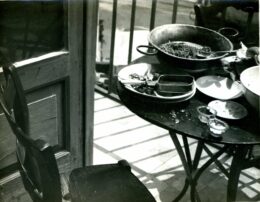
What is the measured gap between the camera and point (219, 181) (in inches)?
128

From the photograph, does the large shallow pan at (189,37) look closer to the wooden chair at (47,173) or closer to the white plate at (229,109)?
the white plate at (229,109)

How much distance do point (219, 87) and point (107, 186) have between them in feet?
2.92

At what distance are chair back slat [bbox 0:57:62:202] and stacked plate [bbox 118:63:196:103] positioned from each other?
1.91ft

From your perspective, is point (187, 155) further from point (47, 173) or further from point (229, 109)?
point (47, 173)

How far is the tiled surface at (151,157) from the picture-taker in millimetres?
3137

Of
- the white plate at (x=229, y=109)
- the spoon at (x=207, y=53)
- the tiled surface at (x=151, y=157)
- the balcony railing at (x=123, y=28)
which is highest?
the spoon at (x=207, y=53)

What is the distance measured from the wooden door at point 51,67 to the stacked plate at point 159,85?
0.51m

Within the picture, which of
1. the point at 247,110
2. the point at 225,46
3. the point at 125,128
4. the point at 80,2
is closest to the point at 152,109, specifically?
the point at 247,110

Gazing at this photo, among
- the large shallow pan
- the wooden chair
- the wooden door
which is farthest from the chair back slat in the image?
the large shallow pan

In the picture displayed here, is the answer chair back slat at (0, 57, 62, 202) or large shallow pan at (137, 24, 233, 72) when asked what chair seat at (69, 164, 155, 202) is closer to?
chair back slat at (0, 57, 62, 202)

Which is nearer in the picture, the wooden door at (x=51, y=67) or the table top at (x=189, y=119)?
the table top at (x=189, y=119)

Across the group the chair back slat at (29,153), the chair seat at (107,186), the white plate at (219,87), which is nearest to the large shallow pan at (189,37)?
the white plate at (219,87)

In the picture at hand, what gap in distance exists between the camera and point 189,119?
2.01 meters

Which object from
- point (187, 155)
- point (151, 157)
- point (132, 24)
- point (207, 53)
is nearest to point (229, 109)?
point (207, 53)
